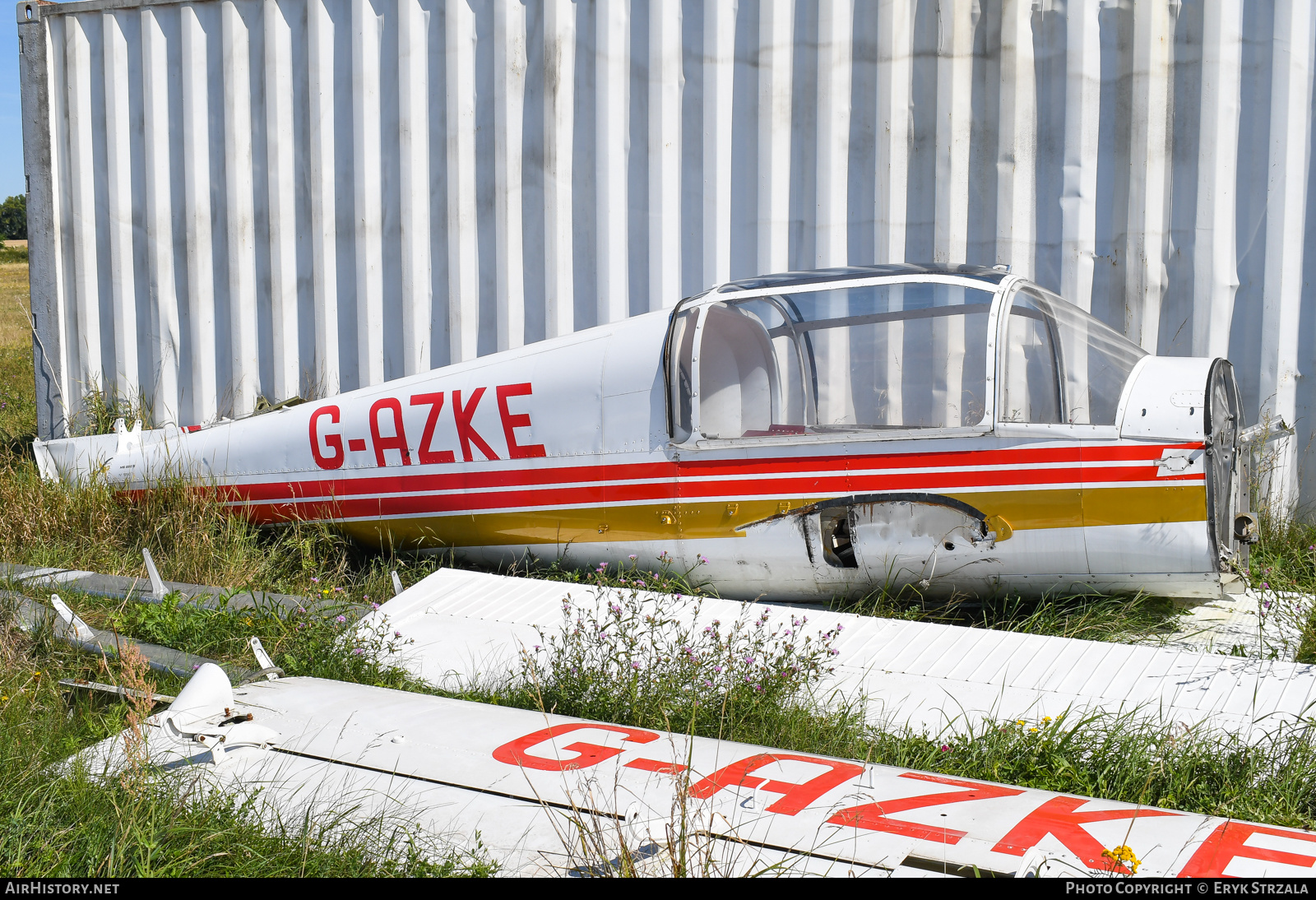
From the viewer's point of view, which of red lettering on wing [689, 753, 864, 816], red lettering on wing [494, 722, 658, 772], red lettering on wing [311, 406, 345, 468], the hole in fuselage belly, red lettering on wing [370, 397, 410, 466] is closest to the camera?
red lettering on wing [689, 753, 864, 816]

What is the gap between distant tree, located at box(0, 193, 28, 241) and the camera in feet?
204

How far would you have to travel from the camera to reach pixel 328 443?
5309mm

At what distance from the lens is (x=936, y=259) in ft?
19.8

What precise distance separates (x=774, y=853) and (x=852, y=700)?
1.25 meters

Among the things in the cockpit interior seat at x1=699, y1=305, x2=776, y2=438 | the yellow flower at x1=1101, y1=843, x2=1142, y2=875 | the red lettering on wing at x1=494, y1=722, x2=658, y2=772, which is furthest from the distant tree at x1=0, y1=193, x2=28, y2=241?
the yellow flower at x1=1101, y1=843, x2=1142, y2=875

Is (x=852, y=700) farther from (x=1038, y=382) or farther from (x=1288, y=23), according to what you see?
(x=1288, y=23)

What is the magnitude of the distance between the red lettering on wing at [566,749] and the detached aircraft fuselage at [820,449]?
1.61m

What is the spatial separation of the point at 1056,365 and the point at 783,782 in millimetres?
2400

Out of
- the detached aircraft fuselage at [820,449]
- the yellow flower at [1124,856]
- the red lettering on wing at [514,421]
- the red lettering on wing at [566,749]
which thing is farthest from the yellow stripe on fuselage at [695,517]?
the yellow flower at [1124,856]

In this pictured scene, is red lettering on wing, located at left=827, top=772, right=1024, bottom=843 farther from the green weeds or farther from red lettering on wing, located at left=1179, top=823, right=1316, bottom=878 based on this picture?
the green weeds

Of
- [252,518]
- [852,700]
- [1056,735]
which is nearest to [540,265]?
[252,518]

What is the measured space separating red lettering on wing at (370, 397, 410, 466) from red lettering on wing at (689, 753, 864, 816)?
2.96 metres

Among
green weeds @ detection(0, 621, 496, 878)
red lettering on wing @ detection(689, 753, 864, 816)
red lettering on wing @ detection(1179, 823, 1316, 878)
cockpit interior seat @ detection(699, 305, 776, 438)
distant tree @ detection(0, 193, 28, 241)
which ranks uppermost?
distant tree @ detection(0, 193, 28, 241)

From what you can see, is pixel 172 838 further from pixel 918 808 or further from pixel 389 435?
pixel 389 435
